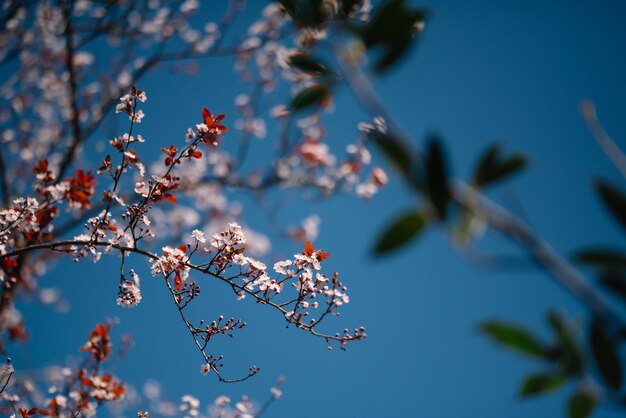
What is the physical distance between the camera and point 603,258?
68 cm

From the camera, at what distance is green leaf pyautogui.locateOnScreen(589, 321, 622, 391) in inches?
27.6

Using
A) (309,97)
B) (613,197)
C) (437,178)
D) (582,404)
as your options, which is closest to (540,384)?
(582,404)

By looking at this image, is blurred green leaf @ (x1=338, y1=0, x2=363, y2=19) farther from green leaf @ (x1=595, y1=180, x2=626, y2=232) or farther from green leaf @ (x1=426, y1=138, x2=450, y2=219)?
green leaf @ (x1=595, y1=180, x2=626, y2=232)

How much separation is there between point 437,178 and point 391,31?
0.44 m

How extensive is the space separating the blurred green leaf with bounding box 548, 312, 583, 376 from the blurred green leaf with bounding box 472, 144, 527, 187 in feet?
1.06

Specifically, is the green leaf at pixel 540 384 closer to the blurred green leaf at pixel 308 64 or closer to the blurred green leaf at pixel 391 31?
the blurred green leaf at pixel 391 31

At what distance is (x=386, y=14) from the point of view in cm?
88

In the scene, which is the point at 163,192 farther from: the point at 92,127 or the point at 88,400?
the point at 92,127

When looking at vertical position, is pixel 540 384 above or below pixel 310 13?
below

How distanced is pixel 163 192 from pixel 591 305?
2.73 m

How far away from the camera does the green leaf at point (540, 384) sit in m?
0.78

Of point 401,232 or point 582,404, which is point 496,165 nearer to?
point 401,232

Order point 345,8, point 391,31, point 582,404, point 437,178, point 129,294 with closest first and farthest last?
point 437,178, point 582,404, point 391,31, point 345,8, point 129,294

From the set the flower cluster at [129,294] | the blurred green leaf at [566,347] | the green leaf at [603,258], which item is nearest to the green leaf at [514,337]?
the blurred green leaf at [566,347]
